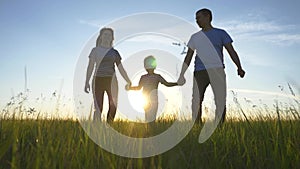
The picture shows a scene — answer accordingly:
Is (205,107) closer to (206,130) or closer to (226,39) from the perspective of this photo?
(226,39)

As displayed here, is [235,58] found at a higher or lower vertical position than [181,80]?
higher

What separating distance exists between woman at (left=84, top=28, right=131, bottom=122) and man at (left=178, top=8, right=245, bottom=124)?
1575mm

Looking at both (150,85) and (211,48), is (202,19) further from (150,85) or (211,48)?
(150,85)

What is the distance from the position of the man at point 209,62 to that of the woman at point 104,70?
1.57 metres

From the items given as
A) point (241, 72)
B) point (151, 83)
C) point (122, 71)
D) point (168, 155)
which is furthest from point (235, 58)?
point (168, 155)

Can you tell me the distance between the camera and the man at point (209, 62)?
5.59 metres

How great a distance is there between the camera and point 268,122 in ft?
11.4

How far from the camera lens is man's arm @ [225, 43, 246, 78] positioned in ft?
18.5

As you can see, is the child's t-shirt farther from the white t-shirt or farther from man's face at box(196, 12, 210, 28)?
man's face at box(196, 12, 210, 28)

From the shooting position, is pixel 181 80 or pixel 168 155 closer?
pixel 168 155

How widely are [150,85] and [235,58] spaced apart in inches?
77.9

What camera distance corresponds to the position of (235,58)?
5695 millimetres

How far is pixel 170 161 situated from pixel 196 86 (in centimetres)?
358

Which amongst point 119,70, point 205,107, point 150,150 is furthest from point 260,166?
point 119,70
